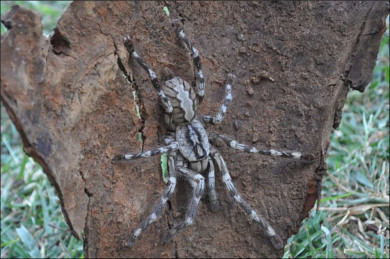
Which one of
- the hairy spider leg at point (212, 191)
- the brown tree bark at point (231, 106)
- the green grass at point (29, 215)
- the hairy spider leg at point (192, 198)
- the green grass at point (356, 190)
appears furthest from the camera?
the green grass at point (29, 215)

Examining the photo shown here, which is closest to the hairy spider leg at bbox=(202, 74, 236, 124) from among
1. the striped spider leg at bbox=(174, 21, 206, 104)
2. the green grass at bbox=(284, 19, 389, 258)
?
the striped spider leg at bbox=(174, 21, 206, 104)

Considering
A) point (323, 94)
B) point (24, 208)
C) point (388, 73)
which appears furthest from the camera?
point (388, 73)

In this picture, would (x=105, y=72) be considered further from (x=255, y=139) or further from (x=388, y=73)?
(x=388, y=73)

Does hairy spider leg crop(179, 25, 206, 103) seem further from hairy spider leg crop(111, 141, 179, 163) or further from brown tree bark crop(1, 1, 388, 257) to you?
hairy spider leg crop(111, 141, 179, 163)

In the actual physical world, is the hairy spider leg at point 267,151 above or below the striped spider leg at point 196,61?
below

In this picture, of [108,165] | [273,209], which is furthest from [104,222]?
[273,209]

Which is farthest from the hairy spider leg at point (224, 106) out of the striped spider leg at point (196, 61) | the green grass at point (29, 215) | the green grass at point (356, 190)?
the green grass at point (29, 215)

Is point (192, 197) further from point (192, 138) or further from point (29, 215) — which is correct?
point (29, 215)

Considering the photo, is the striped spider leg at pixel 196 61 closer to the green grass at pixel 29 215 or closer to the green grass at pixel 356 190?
the green grass at pixel 356 190
